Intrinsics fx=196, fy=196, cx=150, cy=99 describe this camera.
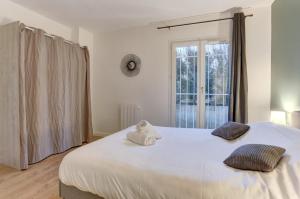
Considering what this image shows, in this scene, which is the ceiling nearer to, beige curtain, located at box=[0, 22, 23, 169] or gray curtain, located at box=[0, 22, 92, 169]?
gray curtain, located at box=[0, 22, 92, 169]

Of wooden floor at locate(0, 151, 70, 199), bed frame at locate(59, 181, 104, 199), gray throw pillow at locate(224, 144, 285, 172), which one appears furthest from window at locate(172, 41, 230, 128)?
bed frame at locate(59, 181, 104, 199)

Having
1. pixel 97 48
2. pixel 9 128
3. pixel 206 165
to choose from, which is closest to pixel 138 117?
pixel 97 48

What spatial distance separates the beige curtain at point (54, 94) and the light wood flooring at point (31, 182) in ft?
0.85

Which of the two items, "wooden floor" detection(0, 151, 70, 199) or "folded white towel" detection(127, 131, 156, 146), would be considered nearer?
"folded white towel" detection(127, 131, 156, 146)

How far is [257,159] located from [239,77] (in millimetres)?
2017

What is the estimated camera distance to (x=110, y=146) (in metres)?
1.75

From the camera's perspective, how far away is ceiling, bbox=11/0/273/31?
2900mm

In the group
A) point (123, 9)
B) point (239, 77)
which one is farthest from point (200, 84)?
point (123, 9)

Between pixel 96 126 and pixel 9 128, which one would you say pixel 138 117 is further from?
pixel 9 128

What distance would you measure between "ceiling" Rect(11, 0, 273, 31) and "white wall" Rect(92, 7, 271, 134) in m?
0.23

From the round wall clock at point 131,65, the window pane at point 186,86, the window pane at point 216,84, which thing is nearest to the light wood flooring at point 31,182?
the round wall clock at point 131,65

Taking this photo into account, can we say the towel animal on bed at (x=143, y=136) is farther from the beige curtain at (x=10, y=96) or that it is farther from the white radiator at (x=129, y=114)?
the white radiator at (x=129, y=114)

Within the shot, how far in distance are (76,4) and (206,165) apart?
2.90 m

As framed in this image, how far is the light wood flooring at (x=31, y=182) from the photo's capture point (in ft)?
6.56
